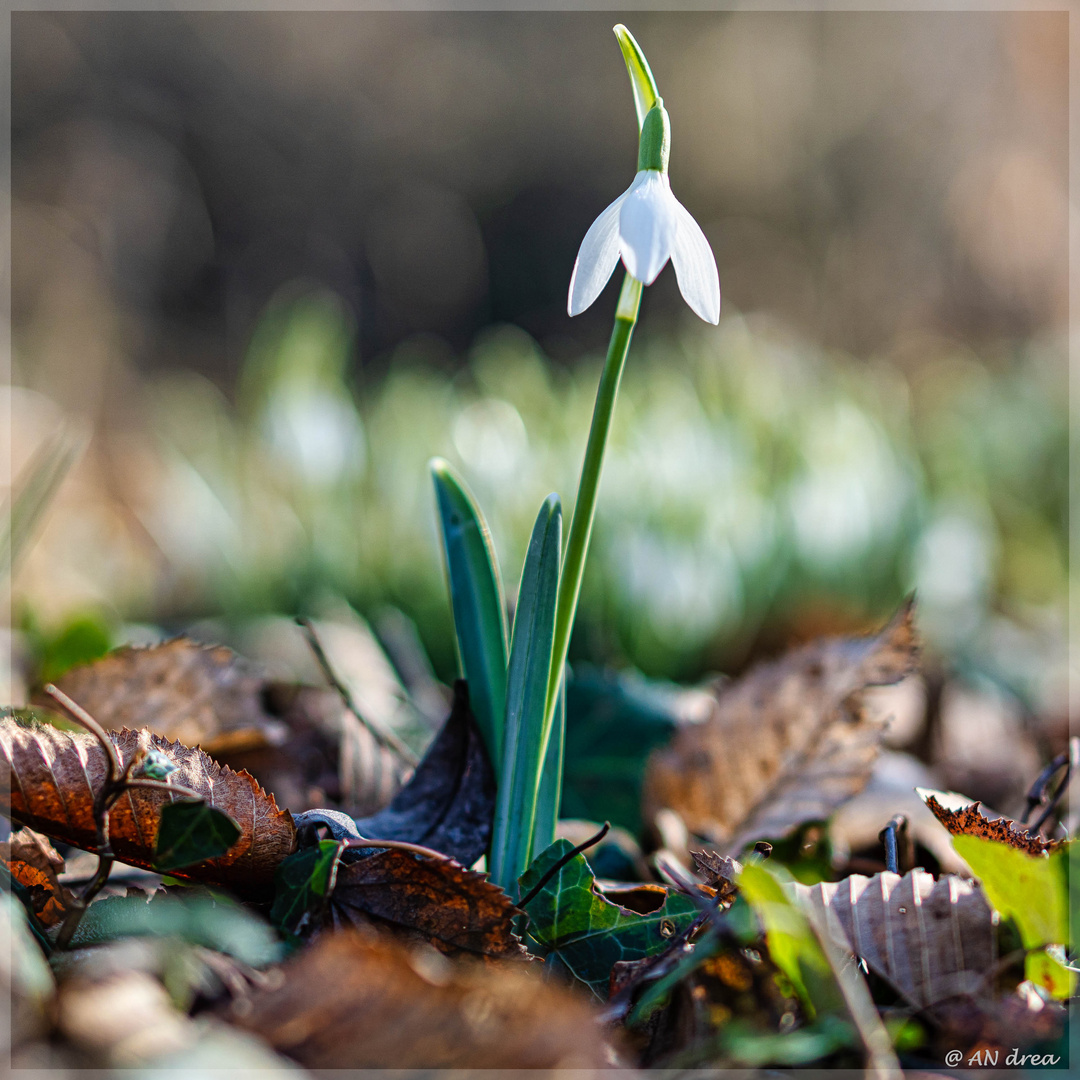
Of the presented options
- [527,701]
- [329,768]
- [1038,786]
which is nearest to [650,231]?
[527,701]

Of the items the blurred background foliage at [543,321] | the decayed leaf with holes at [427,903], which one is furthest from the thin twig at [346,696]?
the blurred background foliage at [543,321]

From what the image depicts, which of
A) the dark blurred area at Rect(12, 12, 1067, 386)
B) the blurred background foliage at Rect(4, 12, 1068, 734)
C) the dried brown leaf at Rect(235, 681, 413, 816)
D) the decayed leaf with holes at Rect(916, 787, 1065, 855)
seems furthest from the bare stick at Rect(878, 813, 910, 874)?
the dark blurred area at Rect(12, 12, 1067, 386)

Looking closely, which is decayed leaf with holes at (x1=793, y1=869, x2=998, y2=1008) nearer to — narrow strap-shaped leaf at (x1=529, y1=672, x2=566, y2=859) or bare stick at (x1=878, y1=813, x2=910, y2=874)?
bare stick at (x1=878, y1=813, x2=910, y2=874)

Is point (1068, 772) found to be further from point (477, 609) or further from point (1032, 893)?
point (477, 609)

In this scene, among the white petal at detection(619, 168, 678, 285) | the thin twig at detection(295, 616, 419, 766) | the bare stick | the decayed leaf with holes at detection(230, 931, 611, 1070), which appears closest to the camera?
the decayed leaf with holes at detection(230, 931, 611, 1070)

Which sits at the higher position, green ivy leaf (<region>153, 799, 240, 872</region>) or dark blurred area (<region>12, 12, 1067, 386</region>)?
dark blurred area (<region>12, 12, 1067, 386</region>)

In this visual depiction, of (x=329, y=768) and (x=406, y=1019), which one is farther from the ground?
(x=406, y=1019)

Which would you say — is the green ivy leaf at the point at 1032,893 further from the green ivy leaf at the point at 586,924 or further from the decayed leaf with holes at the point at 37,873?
the decayed leaf with holes at the point at 37,873
